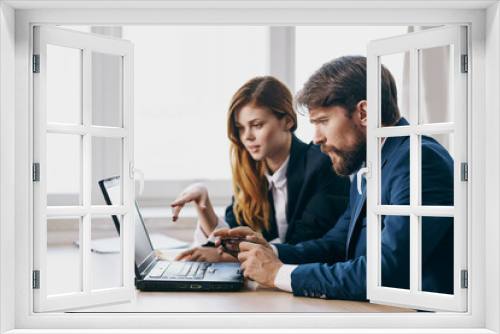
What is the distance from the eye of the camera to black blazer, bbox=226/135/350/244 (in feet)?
10.6

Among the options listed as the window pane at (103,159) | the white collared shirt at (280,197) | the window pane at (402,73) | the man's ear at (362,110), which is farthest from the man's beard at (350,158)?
the window pane at (103,159)

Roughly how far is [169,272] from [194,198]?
0.87m

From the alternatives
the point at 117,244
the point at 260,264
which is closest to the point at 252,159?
the point at 260,264

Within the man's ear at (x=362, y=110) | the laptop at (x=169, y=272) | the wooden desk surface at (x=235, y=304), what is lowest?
the wooden desk surface at (x=235, y=304)

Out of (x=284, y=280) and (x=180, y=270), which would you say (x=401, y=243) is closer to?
(x=284, y=280)

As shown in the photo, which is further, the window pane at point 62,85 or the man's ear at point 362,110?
the window pane at point 62,85

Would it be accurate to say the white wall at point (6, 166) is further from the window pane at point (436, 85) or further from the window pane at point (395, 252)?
the window pane at point (436, 85)

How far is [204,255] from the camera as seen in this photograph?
3244mm

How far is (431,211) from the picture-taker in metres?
2.23

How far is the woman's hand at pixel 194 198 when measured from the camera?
349 centimetres

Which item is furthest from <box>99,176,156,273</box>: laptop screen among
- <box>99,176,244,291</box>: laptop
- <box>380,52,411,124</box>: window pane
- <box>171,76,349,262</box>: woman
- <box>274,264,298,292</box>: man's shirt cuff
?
<box>380,52,411,124</box>: window pane

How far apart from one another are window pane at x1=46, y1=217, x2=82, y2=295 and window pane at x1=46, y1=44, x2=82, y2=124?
73 cm

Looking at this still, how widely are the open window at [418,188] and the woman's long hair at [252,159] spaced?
1.04 metres

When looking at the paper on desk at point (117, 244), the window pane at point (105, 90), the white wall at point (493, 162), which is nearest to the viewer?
the white wall at point (493, 162)
